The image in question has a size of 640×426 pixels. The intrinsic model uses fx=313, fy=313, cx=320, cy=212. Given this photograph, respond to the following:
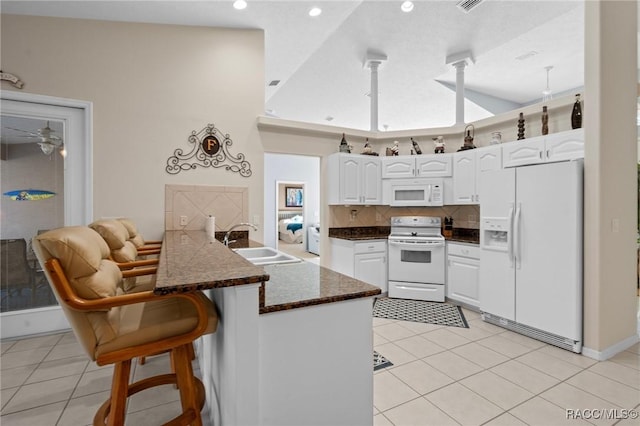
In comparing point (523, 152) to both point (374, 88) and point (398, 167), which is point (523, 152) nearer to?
point (398, 167)

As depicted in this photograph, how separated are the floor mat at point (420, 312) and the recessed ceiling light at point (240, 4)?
12.1 ft

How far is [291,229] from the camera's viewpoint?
33.7 ft

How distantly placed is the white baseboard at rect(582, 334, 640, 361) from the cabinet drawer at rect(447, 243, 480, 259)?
132 cm

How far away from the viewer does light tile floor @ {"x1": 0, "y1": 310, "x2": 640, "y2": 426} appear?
1.88 metres

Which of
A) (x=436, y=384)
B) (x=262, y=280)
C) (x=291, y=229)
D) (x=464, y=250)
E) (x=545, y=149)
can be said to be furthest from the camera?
(x=291, y=229)

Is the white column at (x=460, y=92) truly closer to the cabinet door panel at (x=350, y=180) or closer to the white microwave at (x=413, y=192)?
the white microwave at (x=413, y=192)

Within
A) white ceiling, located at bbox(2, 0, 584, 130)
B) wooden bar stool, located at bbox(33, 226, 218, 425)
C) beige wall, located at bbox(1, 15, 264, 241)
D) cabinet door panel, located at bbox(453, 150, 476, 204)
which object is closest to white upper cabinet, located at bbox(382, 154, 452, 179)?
cabinet door panel, located at bbox(453, 150, 476, 204)

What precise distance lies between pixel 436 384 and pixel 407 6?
3739 mm

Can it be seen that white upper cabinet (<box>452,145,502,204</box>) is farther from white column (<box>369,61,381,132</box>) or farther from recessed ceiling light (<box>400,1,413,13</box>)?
recessed ceiling light (<box>400,1,413,13</box>)

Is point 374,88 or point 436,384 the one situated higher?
point 374,88

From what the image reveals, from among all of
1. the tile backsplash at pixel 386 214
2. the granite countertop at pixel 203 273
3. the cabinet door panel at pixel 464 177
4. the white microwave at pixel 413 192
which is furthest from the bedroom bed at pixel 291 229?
the granite countertop at pixel 203 273

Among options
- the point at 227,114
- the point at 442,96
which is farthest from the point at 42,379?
the point at 442,96

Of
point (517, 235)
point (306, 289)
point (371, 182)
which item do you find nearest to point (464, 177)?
point (371, 182)

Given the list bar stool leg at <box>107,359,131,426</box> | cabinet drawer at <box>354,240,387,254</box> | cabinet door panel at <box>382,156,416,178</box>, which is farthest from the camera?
cabinet door panel at <box>382,156,416,178</box>
